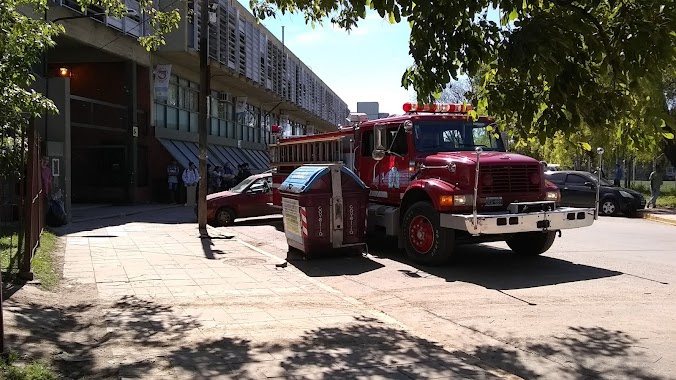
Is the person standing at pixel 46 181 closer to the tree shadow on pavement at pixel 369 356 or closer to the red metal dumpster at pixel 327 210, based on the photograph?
the red metal dumpster at pixel 327 210

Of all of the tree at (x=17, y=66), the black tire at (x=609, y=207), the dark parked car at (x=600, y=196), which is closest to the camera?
the tree at (x=17, y=66)

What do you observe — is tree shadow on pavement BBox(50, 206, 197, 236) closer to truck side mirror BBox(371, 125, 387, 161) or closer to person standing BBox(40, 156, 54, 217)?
person standing BBox(40, 156, 54, 217)

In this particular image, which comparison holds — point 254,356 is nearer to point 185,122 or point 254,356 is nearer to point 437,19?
point 437,19

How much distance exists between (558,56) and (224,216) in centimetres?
1301

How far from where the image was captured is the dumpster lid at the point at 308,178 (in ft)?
32.0

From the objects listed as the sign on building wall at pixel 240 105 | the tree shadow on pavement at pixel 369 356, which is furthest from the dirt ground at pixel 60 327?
the sign on building wall at pixel 240 105

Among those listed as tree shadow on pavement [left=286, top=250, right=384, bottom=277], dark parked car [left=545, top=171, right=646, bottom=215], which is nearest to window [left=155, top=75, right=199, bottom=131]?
dark parked car [left=545, top=171, right=646, bottom=215]

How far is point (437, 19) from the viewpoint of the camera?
13.6 ft

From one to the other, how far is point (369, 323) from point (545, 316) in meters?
1.98

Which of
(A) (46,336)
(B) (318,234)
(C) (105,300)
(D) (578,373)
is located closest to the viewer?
(D) (578,373)

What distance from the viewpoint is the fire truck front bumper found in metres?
8.20

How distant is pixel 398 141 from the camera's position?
34.1 feet

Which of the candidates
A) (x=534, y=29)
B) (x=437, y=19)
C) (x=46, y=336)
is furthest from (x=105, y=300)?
(x=534, y=29)

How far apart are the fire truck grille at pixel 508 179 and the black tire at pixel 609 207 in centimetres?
1202
